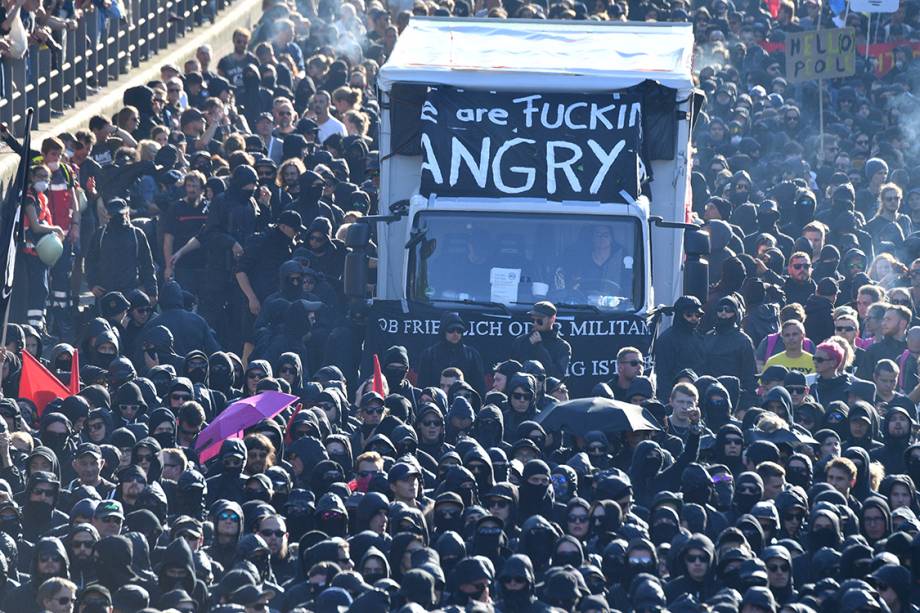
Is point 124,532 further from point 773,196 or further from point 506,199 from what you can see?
point 773,196

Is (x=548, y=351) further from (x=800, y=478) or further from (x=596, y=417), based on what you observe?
(x=800, y=478)

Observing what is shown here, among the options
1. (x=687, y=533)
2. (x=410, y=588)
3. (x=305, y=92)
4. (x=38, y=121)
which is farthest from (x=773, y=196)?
(x=410, y=588)

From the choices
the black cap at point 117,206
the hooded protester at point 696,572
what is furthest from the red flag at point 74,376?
the hooded protester at point 696,572

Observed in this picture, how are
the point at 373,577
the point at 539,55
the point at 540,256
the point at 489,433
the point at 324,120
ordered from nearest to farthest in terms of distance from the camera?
1. the point at 373,577
2. the point at 489,433
3. the point at 540,256
4. the point at 539,55
5. the point at 324,120

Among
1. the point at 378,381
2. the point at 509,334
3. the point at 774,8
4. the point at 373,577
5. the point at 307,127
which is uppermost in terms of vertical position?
the point at 774,8

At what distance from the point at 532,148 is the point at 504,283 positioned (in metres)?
1.08

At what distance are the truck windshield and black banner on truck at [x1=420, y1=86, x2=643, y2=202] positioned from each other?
225 mm

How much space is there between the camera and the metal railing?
21747 mm

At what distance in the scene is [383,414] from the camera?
15.4 m

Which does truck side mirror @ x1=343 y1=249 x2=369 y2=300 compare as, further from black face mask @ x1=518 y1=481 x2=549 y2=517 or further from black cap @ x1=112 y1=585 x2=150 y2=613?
black cap @ x1=112 y1=585 x2=150 y2=613

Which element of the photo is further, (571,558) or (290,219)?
(290,219)

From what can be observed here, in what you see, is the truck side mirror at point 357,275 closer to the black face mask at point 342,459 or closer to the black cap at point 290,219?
the black face mask at point 342,459

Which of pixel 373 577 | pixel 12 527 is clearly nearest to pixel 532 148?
pixel 373 577

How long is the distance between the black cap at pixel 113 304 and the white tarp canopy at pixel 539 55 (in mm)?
2704
